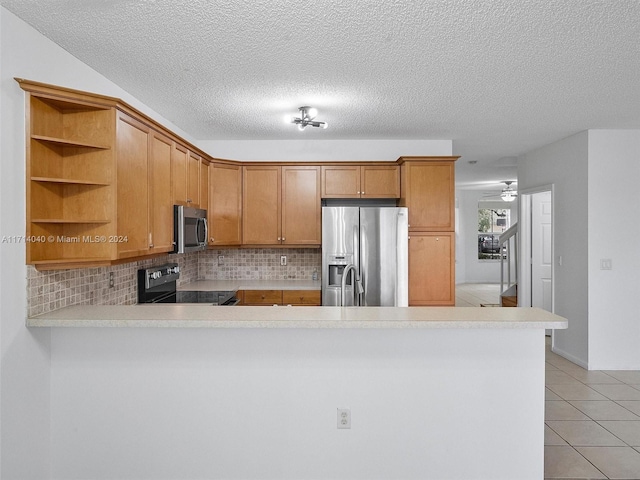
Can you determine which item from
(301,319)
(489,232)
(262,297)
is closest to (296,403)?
(301,319)

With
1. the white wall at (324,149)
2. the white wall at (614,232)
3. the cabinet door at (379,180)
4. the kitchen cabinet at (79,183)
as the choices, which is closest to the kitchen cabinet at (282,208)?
the white wall at (324,149)

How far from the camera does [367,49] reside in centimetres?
241

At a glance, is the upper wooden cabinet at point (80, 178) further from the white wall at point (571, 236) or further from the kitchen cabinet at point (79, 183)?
the white wall at point (571, 236)

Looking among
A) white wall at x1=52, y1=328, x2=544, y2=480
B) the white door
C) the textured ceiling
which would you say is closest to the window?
the white door

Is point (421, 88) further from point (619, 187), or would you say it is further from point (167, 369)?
point (619, 187)

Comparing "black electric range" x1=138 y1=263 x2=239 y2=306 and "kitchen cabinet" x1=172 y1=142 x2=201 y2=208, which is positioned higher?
"kitchen cabinet" x1=172 y1=142 x2=201 y2=208

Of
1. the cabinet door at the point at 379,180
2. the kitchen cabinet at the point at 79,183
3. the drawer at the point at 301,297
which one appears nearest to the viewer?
the kitchen cabinet at the point at 79,183

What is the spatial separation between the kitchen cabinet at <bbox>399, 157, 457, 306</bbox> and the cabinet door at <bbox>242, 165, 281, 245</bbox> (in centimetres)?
143

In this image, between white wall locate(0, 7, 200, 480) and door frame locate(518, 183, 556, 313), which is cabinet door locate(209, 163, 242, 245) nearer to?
white wall locate(0, 7, 200, 480)

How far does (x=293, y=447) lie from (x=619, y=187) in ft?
13.9

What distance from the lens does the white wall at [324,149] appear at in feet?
15.6

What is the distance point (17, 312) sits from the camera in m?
2.03

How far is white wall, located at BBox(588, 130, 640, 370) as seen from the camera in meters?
4.37

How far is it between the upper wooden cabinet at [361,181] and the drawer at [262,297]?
1.21 metres
